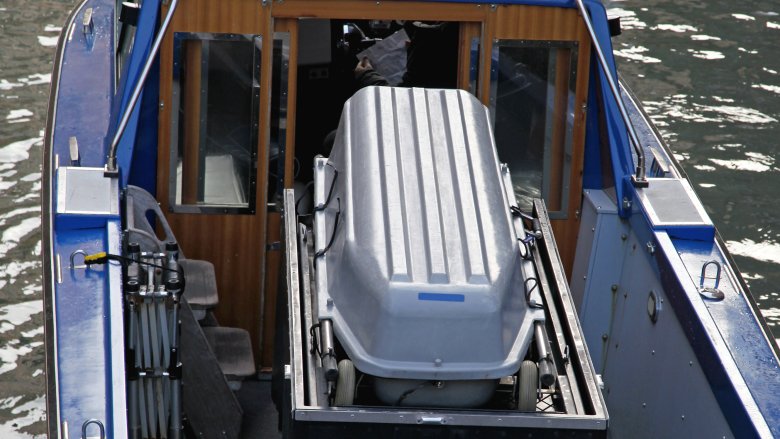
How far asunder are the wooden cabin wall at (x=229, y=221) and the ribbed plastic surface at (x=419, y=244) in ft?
1.86

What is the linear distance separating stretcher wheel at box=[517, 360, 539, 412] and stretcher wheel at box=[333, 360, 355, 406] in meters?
0.45

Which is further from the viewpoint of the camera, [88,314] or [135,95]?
[135,95]

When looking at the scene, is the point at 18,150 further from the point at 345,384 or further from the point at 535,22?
the point at 345,384

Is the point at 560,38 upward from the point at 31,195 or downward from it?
upward

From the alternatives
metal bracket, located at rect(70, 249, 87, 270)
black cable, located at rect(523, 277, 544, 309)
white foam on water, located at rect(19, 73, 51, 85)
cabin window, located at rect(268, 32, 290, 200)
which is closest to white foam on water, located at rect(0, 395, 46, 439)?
cabin window, located at rect(268, 32, 290, 200)

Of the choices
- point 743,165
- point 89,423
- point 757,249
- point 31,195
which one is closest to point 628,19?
point 743,165

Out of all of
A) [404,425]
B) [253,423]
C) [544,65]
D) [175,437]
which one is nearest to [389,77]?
[544,65]

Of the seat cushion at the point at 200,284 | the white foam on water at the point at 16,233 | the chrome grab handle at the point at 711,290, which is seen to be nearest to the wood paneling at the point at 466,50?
the seat cushion at the point at 200,284

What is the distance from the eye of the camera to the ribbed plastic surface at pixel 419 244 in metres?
3.08

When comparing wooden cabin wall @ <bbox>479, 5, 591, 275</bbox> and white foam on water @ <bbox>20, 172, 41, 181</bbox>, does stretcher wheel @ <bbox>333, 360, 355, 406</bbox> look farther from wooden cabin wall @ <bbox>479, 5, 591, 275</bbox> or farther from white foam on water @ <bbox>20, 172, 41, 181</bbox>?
white foam on water @ <bbox>20, 172, 41, 181</bbox>

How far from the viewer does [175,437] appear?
12.3 ft

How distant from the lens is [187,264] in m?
4.38

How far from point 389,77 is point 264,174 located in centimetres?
192

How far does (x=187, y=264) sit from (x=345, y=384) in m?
1.43
